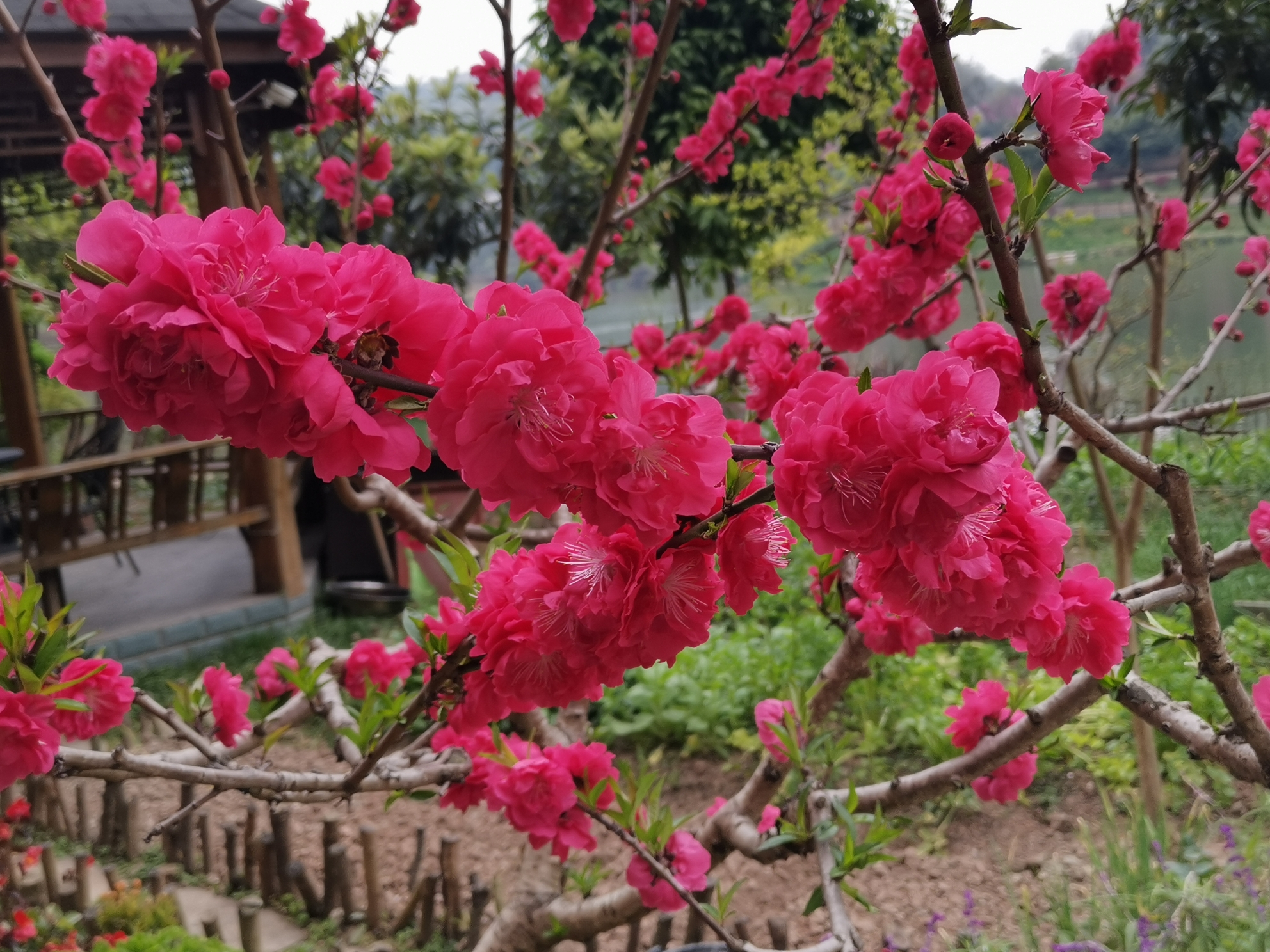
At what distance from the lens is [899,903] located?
6.89ft

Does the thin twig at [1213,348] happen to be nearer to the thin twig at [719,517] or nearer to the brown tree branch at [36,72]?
the thin twig at [719,517]

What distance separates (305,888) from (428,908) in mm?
366

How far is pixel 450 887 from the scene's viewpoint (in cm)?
202

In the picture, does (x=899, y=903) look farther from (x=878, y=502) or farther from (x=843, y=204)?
(x=843, y=204)

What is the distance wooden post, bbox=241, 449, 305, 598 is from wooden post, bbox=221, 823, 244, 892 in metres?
1.81

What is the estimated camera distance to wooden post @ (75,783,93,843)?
95.8 inches

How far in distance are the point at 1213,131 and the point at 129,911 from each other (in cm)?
382

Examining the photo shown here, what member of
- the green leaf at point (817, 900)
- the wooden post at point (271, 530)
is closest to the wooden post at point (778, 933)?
the green leaf at point (817, 900)

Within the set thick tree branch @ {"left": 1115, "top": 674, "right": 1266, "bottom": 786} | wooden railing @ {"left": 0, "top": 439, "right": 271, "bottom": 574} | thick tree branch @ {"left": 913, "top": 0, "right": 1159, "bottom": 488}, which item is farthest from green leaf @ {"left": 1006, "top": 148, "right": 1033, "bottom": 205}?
wooden railing @ {"left": 0, "top": 439, "right": 271, "bottom": 574}

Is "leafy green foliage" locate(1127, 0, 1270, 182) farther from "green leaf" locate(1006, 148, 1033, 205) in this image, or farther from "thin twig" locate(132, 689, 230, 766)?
"thin twig" locate(132, 689, 230, 766)

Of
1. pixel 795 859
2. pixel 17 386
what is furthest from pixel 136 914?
pixel 17 386

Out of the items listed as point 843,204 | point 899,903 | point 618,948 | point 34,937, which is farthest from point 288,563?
point 843,204

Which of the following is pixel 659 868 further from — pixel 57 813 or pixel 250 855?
pixel 57 813

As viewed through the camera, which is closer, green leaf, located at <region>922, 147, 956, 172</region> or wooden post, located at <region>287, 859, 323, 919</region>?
green leaf, located at <region>922, 147, 956, 172</region>
